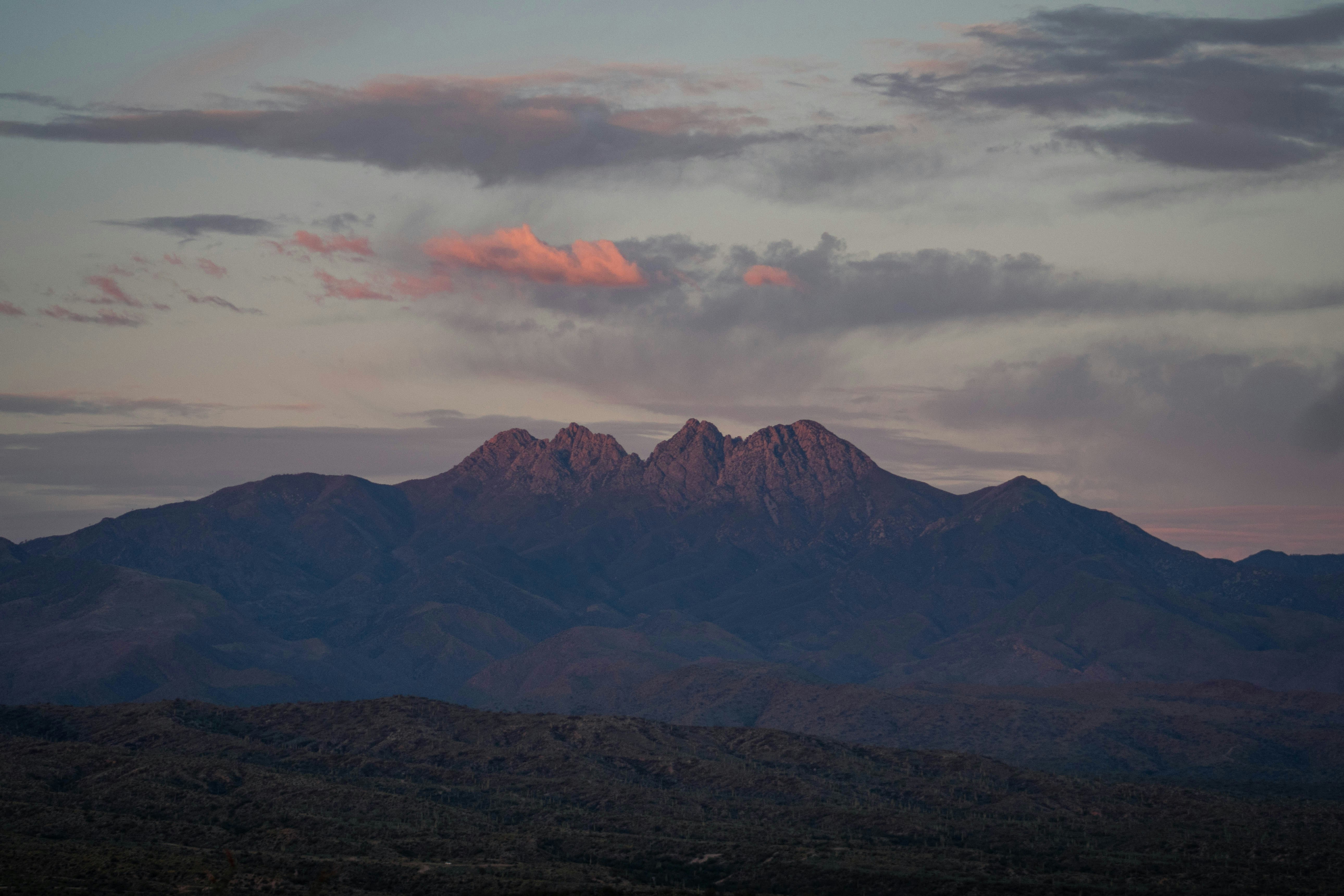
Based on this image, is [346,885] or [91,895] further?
[346,885]

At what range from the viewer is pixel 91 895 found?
10406cm

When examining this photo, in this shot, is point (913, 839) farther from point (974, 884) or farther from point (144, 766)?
point (144, 766)

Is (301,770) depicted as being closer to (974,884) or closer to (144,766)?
(144,766)

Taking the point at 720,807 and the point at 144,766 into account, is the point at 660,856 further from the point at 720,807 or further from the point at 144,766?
the point at 144,766

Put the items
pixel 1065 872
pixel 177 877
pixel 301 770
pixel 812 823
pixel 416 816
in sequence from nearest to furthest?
pixel 177 877
pixel 1065 872
pixel 416 816
pixel 812 823
pixel 301 770

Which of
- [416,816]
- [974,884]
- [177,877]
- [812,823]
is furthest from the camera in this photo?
[812,823]

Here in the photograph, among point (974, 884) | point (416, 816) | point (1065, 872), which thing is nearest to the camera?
point (974, 884)

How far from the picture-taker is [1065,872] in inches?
5492

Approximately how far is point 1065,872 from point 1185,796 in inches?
2534

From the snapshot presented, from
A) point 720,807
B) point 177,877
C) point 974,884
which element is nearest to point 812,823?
point 720,807

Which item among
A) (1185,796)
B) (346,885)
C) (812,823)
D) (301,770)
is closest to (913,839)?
(812,823)

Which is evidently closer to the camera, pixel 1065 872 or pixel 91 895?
pixel 91 895

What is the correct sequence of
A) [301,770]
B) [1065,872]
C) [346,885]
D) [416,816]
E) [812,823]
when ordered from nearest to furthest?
1. [346,885]
2. [1065,872]
3. [416,816]
4. [812,823]
5. [301,770]

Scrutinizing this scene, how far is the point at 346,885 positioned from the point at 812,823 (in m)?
70.2
